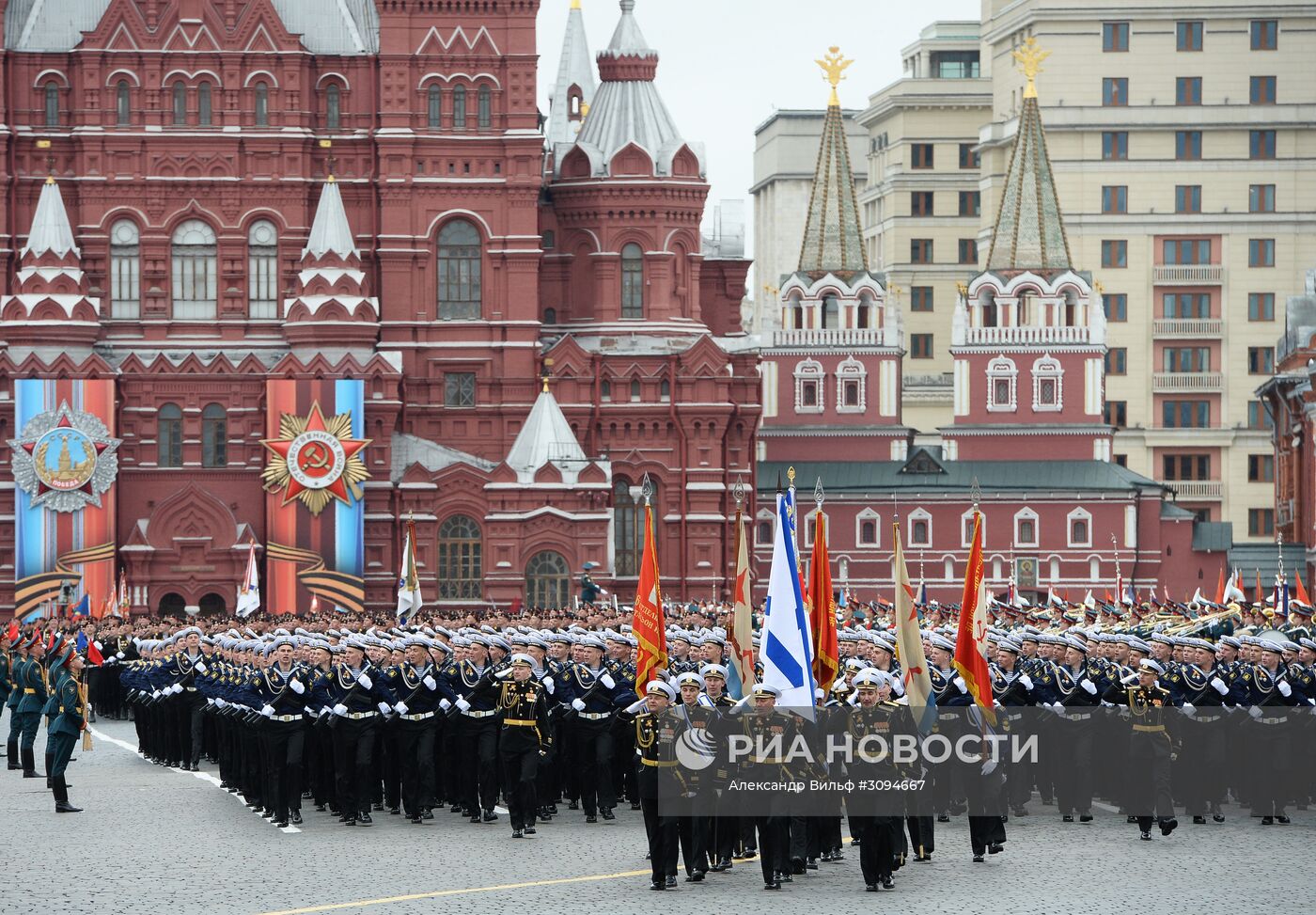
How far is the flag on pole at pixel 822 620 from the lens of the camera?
24.2 metres

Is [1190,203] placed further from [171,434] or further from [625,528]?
[171,434]

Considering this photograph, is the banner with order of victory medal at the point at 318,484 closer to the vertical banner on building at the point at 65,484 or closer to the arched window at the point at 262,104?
the vertical banner on building at the point at 65,484

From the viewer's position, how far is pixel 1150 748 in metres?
23.7

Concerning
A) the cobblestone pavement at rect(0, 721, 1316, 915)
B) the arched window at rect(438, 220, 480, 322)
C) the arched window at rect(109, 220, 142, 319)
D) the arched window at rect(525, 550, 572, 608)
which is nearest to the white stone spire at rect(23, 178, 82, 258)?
the arched window at rect(109, 220, 142, 319)

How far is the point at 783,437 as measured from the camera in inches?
3061

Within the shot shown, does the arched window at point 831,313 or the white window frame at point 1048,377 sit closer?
the white window frame at point 1048,377

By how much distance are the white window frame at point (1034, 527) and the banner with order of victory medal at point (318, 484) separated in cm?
2188

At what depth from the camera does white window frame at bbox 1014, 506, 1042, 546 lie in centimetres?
7494

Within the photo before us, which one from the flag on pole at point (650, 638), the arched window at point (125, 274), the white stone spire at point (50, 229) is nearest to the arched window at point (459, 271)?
the arched window at point (125, 274)

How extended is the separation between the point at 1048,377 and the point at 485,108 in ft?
69.0

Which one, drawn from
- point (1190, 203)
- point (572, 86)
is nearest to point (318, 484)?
point (572, 86)

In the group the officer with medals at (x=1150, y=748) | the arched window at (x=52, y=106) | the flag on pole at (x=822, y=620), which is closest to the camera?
the officer with medals at (x=1150, y=748)

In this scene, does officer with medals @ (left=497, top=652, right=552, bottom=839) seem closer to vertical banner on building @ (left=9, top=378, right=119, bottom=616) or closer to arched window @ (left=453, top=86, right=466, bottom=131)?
vertical banner on building @ (left=9, top=378, right=119, bottom=616)

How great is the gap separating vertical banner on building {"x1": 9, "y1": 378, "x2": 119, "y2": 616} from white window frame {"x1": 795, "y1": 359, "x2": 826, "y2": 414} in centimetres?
2419
